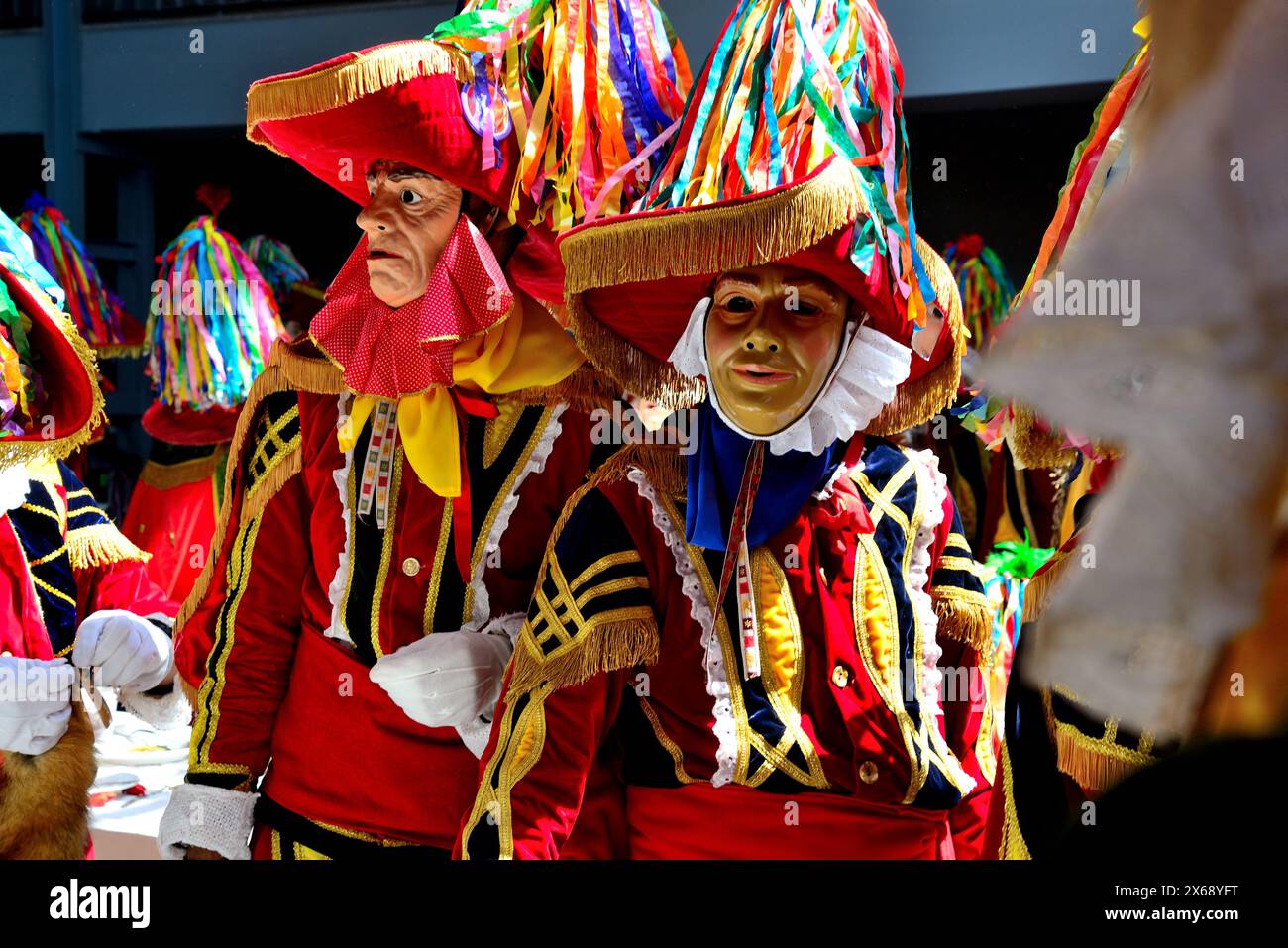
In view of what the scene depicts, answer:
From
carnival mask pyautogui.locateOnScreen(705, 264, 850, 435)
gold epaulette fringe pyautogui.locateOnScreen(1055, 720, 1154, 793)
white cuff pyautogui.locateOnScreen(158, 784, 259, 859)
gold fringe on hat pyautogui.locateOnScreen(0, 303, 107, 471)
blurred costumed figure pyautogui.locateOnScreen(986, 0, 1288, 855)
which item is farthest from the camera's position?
gold fringe on hat pyautogui.locateOnScreen(0, 303, 107, 471)

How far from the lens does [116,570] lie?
8.84 feet

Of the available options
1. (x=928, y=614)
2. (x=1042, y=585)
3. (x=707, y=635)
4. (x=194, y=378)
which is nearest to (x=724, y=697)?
(x=707, y=635)

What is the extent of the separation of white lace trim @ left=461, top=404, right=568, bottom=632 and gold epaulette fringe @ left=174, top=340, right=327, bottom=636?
33cm

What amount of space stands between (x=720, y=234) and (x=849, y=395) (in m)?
0.27

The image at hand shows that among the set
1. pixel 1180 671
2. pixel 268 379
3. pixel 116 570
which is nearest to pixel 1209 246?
pixel 1180 671

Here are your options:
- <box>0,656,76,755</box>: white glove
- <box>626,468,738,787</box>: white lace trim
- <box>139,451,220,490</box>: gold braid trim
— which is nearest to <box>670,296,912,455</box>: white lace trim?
<box>626,468,738,787</box>: white lace trim

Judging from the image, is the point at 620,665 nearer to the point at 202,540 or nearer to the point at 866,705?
the point at 866,705

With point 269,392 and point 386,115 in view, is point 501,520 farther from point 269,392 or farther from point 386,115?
point 386,115

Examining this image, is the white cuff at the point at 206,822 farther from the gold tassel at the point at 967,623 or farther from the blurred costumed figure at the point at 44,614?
the gold tassel at the point at 967,623

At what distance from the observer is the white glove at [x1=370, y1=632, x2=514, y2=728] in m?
1.90

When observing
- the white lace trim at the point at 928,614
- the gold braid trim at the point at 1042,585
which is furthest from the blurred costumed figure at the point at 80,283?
the gold braid trim at the point at 1042,585

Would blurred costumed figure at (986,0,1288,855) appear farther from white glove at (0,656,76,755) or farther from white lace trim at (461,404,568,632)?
white glove at (0,656,76,755)

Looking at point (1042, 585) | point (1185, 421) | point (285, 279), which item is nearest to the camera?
point (1185, 421)

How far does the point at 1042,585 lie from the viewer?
4.78 ft
